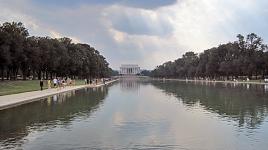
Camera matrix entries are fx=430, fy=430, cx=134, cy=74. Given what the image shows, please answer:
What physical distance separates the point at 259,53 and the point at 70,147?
110 metres

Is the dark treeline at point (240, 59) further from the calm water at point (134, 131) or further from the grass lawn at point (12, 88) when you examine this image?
the calm water at point (134, 131)

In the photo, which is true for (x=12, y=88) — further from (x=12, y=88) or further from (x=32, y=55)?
(x=32, y=55)

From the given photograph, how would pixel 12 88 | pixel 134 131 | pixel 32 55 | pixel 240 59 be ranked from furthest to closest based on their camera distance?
pixel 240 59, pixel 32 55, pixel 12 88, pixel 134 131

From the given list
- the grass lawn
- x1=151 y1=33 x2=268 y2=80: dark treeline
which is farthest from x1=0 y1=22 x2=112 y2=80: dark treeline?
x1=151 y1=33 x2=268 y2=80: dark treeline

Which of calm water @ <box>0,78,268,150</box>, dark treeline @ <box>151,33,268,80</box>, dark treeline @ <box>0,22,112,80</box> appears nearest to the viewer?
calm water @ <box>0,78,268,150</box>

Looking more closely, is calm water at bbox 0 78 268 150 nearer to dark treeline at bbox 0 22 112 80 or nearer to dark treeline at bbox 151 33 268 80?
dark treeline at bbox 0 22 112 80

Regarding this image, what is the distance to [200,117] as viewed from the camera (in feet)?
67.4

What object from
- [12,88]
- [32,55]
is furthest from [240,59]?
[12,88]

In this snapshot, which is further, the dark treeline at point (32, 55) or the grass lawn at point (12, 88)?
the dark treeline at point (32, 55)

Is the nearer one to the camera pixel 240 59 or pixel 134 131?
pixel 134 131

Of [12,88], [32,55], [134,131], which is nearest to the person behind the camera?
[134,131]

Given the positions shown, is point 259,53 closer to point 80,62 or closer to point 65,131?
point 80,62

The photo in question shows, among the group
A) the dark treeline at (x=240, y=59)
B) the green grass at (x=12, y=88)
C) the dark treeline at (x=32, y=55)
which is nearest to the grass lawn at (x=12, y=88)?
the green grass at (x=12, y=88)

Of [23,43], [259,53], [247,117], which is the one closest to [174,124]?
[247,117]
